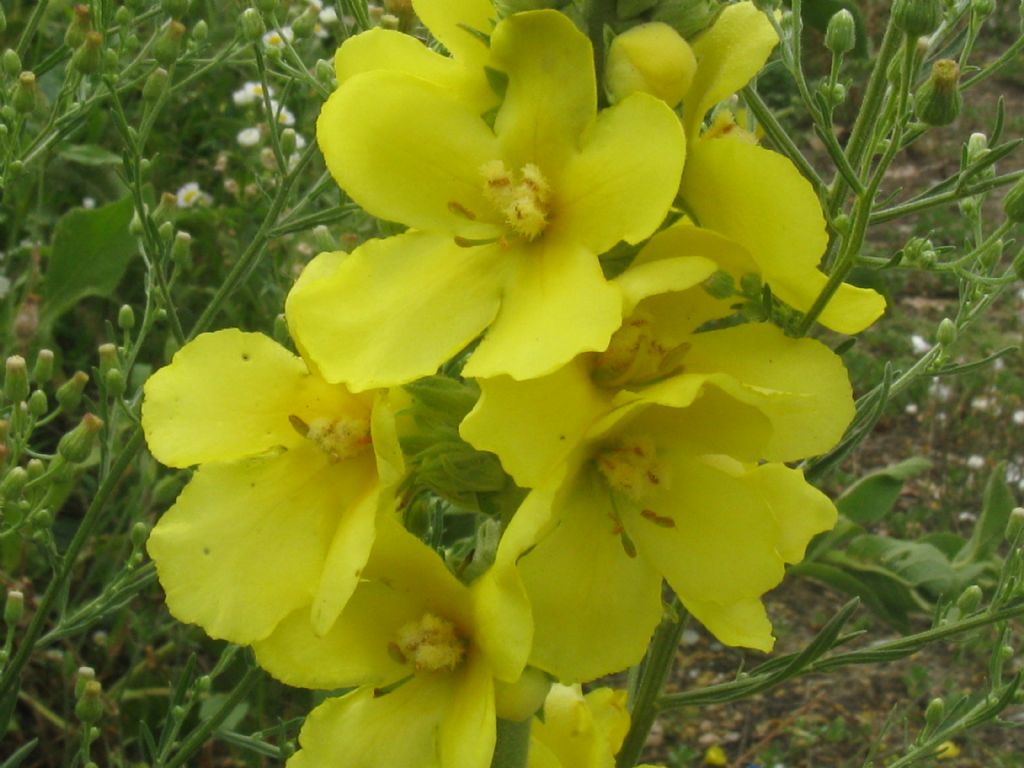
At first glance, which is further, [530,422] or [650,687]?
[650,687]

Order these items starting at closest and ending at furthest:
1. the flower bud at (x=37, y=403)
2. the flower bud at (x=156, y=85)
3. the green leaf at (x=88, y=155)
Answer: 1. the flower bud at (x=37, y=403)
2. the flower bud at (x=156, y=85)
3. the green leaf at (x=88, y=155)

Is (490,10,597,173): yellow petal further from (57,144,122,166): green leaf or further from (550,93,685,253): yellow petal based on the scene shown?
(57,144,122,166): green leaf

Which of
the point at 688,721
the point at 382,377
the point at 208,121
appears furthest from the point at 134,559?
the point at 208,121

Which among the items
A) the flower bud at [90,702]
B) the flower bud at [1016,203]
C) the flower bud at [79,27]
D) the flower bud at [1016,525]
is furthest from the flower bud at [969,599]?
the flower bud at [79,27]

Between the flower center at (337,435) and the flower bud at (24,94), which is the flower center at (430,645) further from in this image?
the flower bud at (24,94)

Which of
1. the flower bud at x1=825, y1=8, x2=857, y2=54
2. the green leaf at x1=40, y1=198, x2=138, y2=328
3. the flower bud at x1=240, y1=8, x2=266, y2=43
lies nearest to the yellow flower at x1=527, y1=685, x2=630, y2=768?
the flower bud at x1=825, y1=8, x2=857, y2=54

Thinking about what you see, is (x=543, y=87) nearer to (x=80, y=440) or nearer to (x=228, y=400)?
(x=228, y=400)

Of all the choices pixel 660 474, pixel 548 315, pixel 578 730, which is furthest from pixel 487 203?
pixel 578 730
